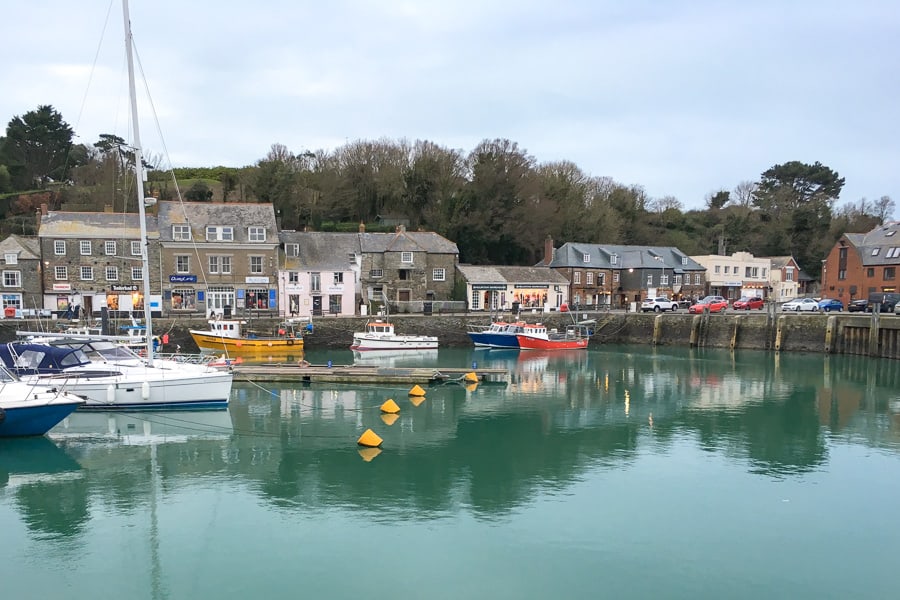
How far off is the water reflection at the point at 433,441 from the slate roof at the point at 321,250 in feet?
66.7

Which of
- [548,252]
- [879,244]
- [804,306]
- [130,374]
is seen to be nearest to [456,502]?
[130,374]

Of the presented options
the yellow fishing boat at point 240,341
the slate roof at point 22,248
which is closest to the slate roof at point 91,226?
the slate roof at point 22,248

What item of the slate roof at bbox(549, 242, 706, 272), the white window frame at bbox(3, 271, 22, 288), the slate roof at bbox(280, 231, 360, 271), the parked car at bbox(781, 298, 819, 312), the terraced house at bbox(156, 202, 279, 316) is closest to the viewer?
the white window frame at bbox(3, 271, 22, 288)

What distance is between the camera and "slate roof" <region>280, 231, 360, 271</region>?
46938mm

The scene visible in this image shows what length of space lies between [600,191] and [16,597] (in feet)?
241

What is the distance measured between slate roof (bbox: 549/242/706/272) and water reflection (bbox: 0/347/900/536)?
2534 centimetres

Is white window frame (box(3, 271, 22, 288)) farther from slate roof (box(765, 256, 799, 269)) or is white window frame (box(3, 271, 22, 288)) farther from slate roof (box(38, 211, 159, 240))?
slate roof (box(765, 256, 799, 269))

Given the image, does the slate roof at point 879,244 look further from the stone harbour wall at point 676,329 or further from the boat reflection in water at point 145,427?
the boat reflection in water at point 145,427

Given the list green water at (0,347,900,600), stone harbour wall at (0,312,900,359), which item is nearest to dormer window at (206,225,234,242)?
stone harbour wall at (0,312,900,359)

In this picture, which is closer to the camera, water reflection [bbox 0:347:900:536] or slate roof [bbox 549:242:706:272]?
water reflection [bbox 0:347:900:536]

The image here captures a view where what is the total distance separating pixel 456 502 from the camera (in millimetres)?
14938

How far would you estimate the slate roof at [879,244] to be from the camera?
5150cm

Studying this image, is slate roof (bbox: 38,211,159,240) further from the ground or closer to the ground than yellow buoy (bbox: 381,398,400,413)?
further from the ground

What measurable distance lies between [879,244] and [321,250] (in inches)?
1820
